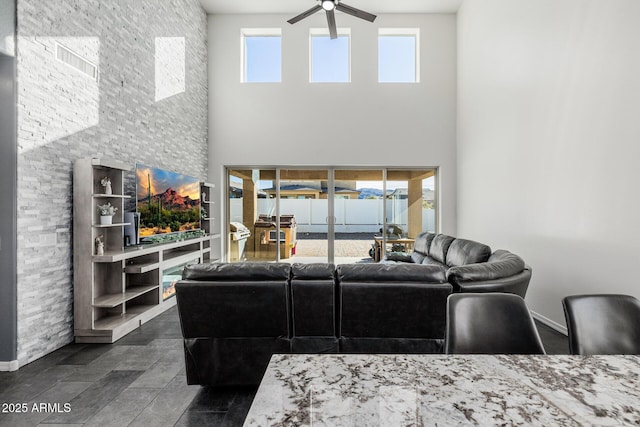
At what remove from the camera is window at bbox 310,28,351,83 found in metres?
6.55

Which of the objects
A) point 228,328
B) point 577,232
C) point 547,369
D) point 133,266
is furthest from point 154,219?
point 577,232

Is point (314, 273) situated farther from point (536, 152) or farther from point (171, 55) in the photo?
point (171, 55)

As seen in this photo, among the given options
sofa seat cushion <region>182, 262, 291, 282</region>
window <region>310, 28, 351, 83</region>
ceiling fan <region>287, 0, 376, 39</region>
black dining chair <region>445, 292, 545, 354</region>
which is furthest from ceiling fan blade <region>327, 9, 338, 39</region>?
black dining chair <region>445, 292, 545, 354</region>

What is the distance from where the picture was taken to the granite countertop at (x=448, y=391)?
79 centimetres

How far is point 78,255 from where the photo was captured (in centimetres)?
304

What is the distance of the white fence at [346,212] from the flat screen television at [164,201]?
66.6 inches

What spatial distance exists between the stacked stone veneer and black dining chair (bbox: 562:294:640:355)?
3741mm

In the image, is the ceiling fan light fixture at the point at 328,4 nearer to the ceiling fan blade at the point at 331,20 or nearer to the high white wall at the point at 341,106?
the ceiling fan blade at the point at 331,20

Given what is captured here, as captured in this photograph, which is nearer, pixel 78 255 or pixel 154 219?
pixel 78 255

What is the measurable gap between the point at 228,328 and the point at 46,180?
2149 millimetres

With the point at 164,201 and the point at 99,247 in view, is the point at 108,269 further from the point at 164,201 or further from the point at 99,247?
the point at 164,201

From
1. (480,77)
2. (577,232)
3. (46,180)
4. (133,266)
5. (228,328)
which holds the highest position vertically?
(480,77)

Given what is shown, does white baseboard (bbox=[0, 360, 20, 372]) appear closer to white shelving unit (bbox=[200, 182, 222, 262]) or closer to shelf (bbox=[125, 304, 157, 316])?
shelf (bbox=[125, 304, 157, 316])

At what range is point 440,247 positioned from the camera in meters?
4.43
